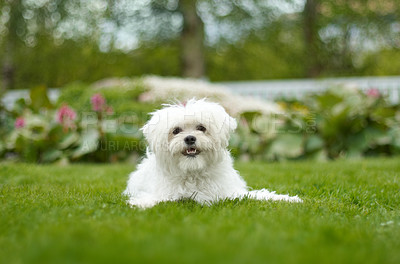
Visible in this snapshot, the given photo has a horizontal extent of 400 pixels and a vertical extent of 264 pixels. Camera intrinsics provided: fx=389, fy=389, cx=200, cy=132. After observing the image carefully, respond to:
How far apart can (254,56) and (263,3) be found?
5.15 m

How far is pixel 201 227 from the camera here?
2590mm

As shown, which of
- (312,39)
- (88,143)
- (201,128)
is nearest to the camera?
(201,128)

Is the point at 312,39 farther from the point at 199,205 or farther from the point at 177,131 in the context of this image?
the point at 199,205

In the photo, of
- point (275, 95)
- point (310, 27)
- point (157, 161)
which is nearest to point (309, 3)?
point (310, 27)

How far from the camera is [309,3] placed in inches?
672

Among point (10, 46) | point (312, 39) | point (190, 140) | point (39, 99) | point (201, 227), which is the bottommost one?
point (201, 227)

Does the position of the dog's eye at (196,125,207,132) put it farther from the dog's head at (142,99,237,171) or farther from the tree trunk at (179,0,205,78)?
the tree trunk at (179,0,205,78)

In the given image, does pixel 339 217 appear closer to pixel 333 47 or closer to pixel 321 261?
pixel 321 261

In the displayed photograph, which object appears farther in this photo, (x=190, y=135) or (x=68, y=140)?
(x=68, y=140)

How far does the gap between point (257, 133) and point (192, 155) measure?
4529mm

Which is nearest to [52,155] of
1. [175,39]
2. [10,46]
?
[10,46]

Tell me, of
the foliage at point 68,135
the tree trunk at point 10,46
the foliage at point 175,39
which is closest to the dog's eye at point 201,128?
the foliage at point 68,135

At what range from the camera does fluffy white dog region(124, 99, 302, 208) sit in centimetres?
361

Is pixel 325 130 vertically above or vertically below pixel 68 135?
above
